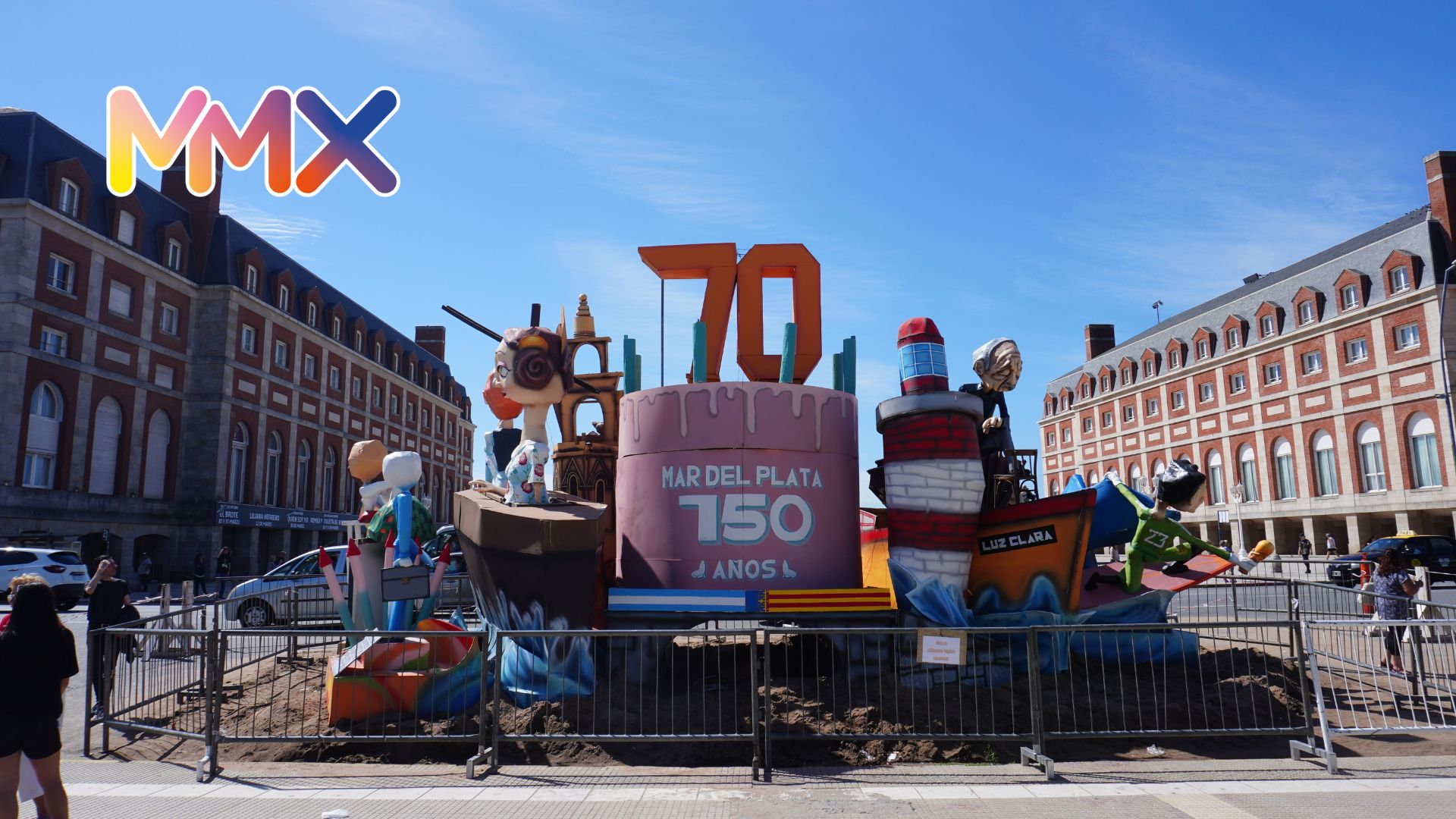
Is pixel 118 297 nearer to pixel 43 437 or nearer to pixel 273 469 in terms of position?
pixel 43 437

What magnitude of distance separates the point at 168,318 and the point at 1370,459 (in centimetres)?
4930

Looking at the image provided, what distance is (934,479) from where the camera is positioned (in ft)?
34.0

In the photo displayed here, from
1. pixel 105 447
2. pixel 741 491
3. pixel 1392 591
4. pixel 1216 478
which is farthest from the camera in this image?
pixel 1216 478

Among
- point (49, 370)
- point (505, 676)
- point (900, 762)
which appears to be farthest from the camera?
point (49, 370)

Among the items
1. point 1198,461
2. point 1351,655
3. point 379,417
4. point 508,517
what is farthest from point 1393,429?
point 379,417

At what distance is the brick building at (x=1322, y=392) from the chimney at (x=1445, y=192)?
6 centimetres

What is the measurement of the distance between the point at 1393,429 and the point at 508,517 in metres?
40.9

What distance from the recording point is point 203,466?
35.6 metres

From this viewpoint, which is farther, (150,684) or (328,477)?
(328,477)

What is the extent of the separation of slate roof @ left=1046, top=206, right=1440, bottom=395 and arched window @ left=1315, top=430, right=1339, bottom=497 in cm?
568

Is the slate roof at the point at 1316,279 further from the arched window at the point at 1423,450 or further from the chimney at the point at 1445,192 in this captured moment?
the arched window at the point at 1423,450

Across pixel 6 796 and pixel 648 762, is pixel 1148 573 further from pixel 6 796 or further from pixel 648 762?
pixel 6 796

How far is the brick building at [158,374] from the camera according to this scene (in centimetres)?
2873

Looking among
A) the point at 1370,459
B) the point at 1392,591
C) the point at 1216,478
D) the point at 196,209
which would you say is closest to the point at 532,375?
the point at 1392,591
